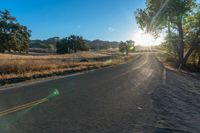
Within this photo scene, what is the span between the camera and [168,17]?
34.0 m

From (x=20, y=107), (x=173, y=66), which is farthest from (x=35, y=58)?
(x=20, y=107)

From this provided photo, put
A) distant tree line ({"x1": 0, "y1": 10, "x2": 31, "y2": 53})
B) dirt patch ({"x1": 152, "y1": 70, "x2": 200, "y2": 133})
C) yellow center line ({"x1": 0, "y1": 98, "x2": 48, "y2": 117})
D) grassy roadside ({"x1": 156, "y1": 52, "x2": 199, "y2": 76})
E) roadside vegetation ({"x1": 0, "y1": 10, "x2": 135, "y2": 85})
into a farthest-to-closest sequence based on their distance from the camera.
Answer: distant tree line ({"x1": 0, "y1": 10, "x2": 31, "y2": 53}) → grassy roadside ({"x1": 156, "y1": 52, "x2": 199, "y2": 76}) → roadside vegetation ({"x1": 0, "y1": 10, "x2": 135, "y2": 85}) → yellow center line ({"x1": 0, "y1": 98, "x2": 48, "y2": 117}) → dirt patch ({"x1": 152, "y1": 70, "x2": 200, "y2": 133})

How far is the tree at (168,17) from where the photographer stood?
32.3m

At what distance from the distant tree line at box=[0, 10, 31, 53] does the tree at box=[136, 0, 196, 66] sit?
44788mm

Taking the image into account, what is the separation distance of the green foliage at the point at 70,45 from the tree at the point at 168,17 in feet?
268

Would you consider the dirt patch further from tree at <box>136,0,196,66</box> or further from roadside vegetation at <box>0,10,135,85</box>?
tree at <box>136,0,196,66</box>

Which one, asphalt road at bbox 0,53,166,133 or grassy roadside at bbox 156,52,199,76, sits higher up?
asphalt road at bbox 0,53,166,133

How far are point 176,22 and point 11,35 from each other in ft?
168

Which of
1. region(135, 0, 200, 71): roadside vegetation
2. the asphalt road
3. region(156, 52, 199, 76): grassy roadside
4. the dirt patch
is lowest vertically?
region(156, 52, 199, 76): grassy roadside

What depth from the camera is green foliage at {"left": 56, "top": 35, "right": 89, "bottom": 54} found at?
117 m

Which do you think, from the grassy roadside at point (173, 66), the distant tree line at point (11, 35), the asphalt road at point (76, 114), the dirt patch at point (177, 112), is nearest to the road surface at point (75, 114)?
the asphalt road at point (76, 114)

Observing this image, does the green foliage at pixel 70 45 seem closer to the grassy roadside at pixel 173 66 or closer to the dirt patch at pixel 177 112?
the grassy roadside at pixel 173 66

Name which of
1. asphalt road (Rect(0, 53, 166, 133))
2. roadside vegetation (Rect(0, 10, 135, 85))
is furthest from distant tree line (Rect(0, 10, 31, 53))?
asphalt road (Rect(0, 53, 166, 133))

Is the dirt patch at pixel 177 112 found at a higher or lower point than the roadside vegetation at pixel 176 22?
lower
